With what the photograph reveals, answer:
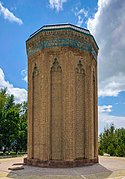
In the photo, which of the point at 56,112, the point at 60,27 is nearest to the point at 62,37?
the point at 60,27

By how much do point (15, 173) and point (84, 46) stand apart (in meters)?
7.76

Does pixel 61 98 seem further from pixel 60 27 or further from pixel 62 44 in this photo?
pixel 60 27

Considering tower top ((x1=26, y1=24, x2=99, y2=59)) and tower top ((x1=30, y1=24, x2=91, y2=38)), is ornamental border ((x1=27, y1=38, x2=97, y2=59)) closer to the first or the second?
tower top ((x1=26, y1=24, x2=99, y2=59))

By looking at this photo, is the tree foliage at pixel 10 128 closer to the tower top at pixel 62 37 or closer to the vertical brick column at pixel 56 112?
the tower top at pixel 62 37

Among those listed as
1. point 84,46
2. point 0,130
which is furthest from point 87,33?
point 0,130

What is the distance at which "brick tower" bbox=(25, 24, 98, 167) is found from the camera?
1377 centimetres

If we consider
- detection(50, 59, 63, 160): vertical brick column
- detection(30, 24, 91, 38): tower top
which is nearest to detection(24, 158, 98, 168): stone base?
detection(50, 59, 63, 160): vertical brick column

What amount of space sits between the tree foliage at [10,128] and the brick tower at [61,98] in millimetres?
11016

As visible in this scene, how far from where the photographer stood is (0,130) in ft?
84.8

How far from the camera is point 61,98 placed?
14125 millimetres

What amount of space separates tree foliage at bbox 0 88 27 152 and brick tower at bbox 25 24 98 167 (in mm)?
11016

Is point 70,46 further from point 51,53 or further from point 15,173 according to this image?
point 15,173

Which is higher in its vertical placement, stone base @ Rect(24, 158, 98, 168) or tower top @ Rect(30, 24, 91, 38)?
tower top @ Rect(30, 24, 91, 38)

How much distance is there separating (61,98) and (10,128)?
13.0m
